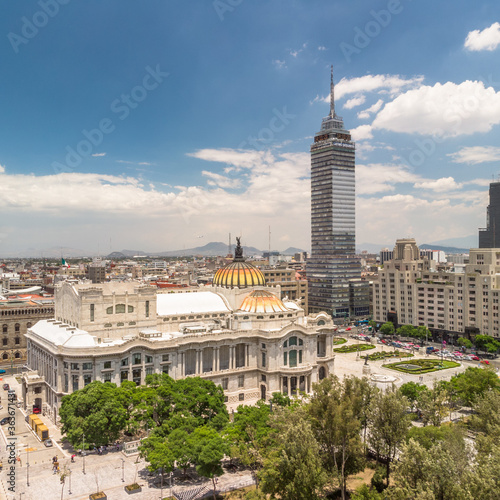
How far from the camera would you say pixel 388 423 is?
179 feet

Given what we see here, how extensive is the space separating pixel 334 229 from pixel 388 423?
450 ft

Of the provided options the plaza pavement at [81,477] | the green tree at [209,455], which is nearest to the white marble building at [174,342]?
the plaza pavement at [81,477]

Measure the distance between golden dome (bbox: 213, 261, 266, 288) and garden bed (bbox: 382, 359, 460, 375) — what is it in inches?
1519

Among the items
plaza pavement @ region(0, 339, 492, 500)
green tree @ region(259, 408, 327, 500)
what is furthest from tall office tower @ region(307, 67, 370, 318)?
green tree @ region(259, 408, 327, 500)

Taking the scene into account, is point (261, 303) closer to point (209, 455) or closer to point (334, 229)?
point (209, 455)

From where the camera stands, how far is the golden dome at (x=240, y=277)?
10486cm

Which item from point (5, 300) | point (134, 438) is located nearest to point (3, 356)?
point (5, 300)

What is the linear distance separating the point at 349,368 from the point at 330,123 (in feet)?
380

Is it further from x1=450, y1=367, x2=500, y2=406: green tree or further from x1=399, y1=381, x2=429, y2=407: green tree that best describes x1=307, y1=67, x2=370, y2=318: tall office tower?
x1=450, y1=367, x2=500, y2=406: green tree

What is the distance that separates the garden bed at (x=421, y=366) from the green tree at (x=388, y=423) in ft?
183

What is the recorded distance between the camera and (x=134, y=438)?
227 feet

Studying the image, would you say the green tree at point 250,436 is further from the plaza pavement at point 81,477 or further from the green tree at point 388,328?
the green tree at point 388,328

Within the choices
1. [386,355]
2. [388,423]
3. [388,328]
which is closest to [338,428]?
[388,423]

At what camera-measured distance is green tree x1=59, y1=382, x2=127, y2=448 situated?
205 ft
